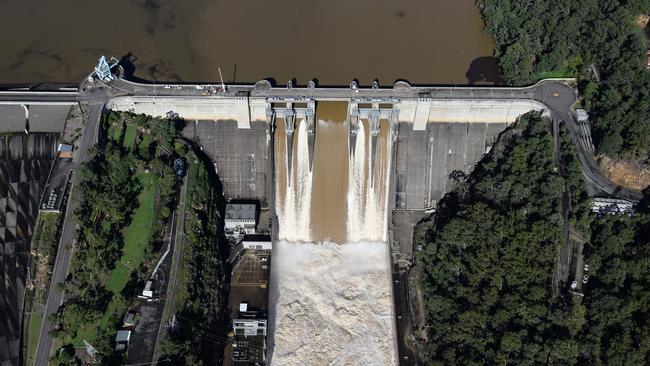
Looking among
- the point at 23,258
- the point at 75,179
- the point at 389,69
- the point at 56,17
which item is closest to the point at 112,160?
the point at 75,179

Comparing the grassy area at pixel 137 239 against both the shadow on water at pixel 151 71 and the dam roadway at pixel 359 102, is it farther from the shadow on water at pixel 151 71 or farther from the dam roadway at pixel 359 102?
the shadow on water at pixel 151 71

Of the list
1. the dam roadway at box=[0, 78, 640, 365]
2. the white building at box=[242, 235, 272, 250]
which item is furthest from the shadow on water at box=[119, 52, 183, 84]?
the white building at box=[242, 235, 272, 250]

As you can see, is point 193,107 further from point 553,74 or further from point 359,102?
point 553,74

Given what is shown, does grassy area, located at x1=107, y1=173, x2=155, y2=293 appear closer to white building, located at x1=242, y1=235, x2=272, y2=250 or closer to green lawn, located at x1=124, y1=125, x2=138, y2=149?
green lawn, located at x1=124, y1=125, x2=138, y2=149

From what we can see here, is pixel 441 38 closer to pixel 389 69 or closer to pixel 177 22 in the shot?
pixel 389 69

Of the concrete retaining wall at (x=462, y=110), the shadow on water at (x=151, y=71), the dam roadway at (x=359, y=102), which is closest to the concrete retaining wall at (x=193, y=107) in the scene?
the dam roadway at (x=359, y=102)
